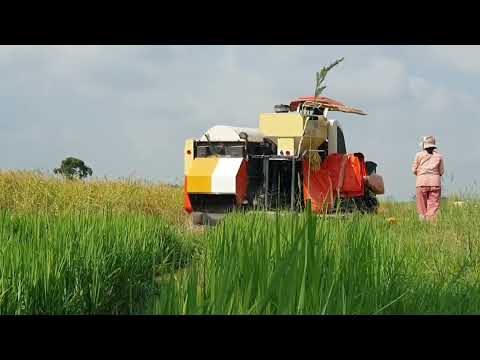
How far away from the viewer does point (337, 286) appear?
9.48ft

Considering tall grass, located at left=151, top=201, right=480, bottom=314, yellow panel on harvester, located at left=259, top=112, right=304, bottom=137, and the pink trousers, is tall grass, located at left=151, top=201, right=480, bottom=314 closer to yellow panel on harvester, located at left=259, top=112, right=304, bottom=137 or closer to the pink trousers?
yellow panel on harvester, located at left=259, top=112, right=304, bottom=137

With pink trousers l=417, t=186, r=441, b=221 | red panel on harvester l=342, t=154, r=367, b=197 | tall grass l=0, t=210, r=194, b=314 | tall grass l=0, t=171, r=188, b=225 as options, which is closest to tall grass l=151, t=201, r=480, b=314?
tall grass l=0, t=210, r=194, b=314

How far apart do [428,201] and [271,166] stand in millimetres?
2722

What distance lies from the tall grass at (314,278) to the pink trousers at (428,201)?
4.49 m

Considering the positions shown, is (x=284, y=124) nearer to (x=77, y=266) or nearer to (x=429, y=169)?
(x=429, y=169)

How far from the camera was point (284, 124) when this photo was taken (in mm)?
9344

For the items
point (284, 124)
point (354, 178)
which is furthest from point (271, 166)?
point (354, 178)

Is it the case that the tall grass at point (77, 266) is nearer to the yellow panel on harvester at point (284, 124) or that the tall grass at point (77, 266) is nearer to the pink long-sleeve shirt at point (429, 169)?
the yellow panel on harvester at point (284, 124)

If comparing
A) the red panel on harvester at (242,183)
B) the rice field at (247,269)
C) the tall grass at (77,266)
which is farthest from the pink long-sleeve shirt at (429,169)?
the tall grass at (77,266)

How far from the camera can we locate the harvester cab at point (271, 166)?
936 centimetres

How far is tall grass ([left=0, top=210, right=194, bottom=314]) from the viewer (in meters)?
3.95
